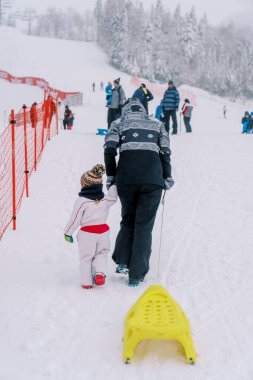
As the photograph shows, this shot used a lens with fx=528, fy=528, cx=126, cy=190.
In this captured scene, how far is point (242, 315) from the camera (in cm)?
491

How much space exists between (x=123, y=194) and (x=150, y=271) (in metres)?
1.16

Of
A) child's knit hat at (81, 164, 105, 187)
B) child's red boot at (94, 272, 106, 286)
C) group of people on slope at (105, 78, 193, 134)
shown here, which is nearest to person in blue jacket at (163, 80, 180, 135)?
group of people on slope at (105, 78, 193, 134)

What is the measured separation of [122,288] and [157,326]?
1550 mm

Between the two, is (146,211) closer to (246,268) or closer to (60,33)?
(246,268)

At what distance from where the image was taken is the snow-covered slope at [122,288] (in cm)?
401

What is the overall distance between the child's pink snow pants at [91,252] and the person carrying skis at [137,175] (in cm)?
32

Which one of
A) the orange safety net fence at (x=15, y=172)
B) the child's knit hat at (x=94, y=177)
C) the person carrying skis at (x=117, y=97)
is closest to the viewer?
the child's knit hat at (x=94, y=177)

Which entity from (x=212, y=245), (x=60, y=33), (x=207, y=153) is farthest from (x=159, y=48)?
(x=212, y=245)

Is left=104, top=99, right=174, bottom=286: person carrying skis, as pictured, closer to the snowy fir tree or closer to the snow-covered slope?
the snow-covered slope

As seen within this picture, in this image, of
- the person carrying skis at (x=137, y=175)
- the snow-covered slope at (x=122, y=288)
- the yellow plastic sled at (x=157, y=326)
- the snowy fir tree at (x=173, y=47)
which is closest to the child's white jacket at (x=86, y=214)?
the person carrying skis at (x=137, y=175)

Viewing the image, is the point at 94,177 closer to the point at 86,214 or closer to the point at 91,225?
the point at 86,214

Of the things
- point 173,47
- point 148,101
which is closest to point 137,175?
point 148,101

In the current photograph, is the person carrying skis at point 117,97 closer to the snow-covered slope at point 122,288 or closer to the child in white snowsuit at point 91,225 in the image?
the snow-covered slope at point 122,288

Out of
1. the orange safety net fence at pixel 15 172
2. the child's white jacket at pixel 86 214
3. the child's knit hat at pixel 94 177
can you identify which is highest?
the child's knit hat at pixel 94 177
